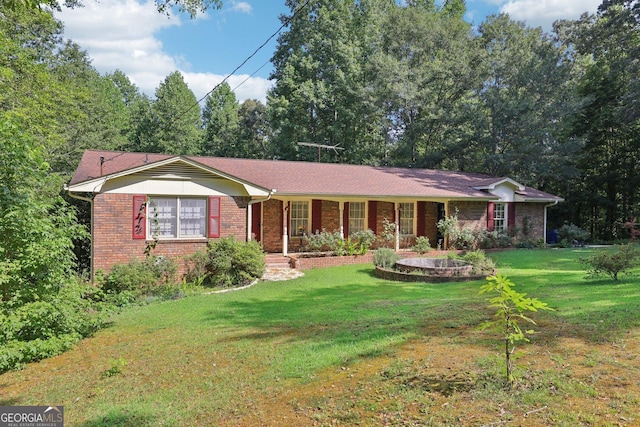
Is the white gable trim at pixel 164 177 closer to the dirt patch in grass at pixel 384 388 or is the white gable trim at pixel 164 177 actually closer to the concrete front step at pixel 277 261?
the concrete front step at pixel 277 261

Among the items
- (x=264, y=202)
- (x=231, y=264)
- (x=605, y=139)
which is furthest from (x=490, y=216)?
(x=605, y=139)

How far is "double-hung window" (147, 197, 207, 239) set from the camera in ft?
41.0

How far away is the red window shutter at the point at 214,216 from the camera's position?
13.1m

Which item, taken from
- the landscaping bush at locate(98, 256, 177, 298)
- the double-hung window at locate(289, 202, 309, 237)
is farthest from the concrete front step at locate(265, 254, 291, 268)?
the landscaping bush at locate(98, 256, 177, 298)

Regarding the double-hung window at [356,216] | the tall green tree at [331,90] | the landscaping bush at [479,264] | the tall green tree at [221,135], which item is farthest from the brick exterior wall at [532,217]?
the tall green tree at [221,135]

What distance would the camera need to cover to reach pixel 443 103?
3044 centimetres

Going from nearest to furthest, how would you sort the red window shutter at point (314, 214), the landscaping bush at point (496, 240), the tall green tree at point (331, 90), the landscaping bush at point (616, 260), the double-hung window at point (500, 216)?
the landscaping bush at point (616, 260) < the red window shutter at point (314, 214) < the landscaping bush at point (496, 240) < the double-hung window at point (500, 216) < the tall green tree at point (331, 90)

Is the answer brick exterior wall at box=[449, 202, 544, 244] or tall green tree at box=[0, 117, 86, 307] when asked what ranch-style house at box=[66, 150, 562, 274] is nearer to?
brick exterior wall at box=[449, 202, 544, 244]

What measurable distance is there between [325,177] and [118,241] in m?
9.50

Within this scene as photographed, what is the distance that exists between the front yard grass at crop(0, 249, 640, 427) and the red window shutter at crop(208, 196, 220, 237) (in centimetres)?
445

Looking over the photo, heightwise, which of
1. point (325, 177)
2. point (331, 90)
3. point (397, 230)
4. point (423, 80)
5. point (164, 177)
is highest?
point (423, 80)

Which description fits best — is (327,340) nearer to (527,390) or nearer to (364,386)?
(364,386)

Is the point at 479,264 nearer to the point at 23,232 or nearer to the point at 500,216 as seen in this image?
the point at 500,216

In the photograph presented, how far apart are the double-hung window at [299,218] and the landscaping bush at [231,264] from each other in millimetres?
4577
